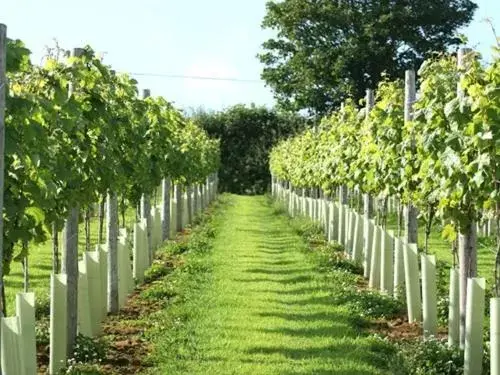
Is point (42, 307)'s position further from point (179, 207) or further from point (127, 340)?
point (179, 207)

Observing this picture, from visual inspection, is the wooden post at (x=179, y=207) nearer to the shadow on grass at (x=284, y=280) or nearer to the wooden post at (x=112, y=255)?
the shadow on grass at (x=284, y=280)

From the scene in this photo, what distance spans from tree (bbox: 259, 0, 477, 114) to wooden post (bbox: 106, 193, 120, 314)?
85.4 feet

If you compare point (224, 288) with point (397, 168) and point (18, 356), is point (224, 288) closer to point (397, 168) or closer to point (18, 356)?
point (397, 168)

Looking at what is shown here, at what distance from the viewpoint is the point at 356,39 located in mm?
37500

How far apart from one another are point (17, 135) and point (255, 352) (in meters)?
3.76

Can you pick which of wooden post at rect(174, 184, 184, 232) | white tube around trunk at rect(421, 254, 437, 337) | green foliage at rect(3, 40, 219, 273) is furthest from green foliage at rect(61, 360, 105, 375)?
wooden post at rect(174, 184, 184, 232)

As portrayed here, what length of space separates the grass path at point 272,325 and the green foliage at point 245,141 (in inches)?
1549

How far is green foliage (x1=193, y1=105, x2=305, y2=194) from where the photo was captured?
5591cm

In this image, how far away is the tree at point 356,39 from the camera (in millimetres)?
37219

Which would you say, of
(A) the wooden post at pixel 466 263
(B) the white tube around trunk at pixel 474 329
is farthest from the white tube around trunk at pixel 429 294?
(B) the white tube around trunk at pixel 474 329

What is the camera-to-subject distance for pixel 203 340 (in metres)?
8.84

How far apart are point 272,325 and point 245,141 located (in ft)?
153

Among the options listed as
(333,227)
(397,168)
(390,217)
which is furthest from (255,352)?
(390,217)

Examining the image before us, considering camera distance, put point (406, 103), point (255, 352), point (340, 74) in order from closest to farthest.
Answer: point (255, 352) → point (406, 103) → point (340, 74)
